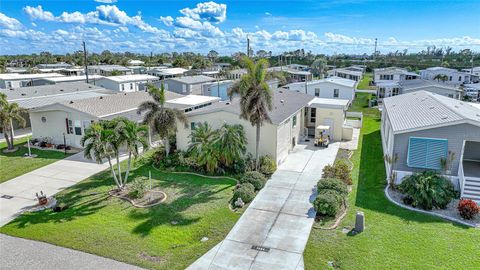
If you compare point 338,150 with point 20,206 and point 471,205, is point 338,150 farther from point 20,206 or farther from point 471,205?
point 20,206

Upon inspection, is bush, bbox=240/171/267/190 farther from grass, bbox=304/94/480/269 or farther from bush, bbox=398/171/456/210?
bush, bbox=398/171/456/210

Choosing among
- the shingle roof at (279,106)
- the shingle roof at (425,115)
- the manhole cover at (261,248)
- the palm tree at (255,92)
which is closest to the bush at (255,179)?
the palm tree at (255,92)

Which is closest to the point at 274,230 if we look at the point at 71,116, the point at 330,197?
the point at 330,197

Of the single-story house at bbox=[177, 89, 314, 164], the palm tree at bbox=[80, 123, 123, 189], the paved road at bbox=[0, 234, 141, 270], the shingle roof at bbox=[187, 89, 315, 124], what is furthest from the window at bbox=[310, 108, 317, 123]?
the paved road at bbox=[0, 234, 141, 270]

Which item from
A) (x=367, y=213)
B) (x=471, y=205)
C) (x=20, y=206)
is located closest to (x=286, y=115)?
(x=367, y=213)

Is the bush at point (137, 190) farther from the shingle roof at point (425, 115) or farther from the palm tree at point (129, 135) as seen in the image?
the shingle roof at point (425, 115)

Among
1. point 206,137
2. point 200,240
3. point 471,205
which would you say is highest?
point 206,137
